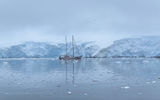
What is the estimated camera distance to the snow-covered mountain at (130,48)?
116637mm

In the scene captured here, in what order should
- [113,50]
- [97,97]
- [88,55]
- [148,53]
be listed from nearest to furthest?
[97,97] < [148,53] < [113,50] < [88,55]

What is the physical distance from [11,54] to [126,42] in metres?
76.6

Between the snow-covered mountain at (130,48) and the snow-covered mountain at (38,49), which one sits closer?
the snow-covered mountain at (130,48)

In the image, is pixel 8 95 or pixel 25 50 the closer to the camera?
pixel 8 95

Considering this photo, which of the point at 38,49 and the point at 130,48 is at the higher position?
the point at 130,48

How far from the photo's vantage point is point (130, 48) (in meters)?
124

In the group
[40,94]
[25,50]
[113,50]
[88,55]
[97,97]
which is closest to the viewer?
Result: [97,97]

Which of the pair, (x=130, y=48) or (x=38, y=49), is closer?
(x=130, y=48)

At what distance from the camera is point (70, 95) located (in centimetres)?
965

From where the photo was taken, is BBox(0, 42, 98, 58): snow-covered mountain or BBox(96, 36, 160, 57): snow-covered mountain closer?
BBox(96, 36, 160, 57): snow-covered mountain

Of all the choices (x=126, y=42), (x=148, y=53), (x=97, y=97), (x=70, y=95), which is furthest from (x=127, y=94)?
(x=126, y=42)

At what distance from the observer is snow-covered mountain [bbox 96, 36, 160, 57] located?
117 metres

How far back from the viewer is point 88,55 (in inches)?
5443

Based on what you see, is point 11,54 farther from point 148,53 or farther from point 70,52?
point 148,53
